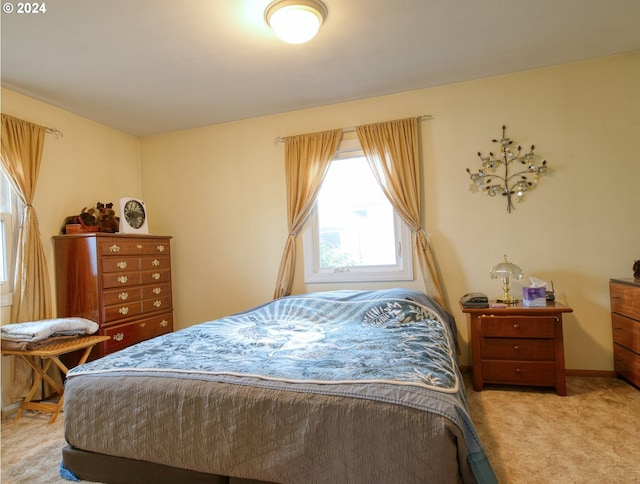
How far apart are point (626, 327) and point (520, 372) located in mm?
848

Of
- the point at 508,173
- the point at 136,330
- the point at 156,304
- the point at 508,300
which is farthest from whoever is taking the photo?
the point at 156,304

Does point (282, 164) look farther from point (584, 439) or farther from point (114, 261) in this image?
point (584, 439)

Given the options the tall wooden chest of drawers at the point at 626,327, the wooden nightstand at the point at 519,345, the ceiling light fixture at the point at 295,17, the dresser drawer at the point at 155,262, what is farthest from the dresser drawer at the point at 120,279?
the tall wooden chest of drawers at the point at 626,327

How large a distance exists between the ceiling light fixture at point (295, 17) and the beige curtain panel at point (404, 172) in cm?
133

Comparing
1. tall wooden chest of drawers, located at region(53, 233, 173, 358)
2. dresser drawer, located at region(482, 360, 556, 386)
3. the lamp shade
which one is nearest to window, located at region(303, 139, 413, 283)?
the lamp shade

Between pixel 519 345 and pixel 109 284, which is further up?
pixel 109 284

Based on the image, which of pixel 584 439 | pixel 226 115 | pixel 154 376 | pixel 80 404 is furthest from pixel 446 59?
pixel 80 404

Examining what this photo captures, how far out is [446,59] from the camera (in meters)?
2.72

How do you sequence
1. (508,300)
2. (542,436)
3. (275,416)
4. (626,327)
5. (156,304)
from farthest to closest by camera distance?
(156,304), (508,300), (626,327), (542,436), (275,416)

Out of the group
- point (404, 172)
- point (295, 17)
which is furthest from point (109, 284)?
point (404, 172)

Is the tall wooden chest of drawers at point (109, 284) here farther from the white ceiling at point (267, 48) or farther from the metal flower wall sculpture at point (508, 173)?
the metal flower wall sculpture at point (508, 173)

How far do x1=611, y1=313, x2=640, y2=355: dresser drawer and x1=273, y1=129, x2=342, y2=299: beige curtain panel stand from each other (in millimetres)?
2677

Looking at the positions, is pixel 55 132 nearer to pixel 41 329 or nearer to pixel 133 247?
pixel 133 247

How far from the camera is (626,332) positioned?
2568 mm
